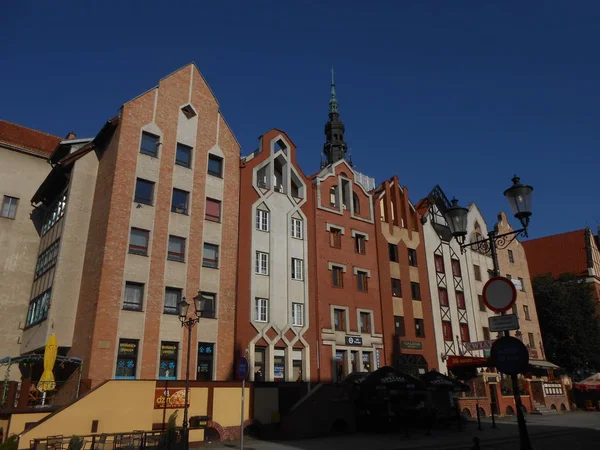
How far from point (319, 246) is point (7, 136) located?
77.9ft

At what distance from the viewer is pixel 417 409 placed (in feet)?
86.5

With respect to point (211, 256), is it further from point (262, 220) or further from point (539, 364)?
point (539, 364)

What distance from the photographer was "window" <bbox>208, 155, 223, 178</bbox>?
104 feet

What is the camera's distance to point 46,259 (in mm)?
29938

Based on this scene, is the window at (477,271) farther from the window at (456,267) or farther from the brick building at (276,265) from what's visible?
the brick building at (276,265)

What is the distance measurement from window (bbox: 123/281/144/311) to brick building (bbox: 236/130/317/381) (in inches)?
228

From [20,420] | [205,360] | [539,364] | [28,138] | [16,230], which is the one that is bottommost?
[20,420]

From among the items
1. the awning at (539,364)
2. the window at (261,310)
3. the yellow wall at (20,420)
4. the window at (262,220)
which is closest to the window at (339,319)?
the window at (261,310)

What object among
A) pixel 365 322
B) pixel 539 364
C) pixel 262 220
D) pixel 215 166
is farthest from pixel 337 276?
pixel 539 364

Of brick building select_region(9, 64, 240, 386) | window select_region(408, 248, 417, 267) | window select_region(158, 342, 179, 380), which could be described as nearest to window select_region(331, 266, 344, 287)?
window select_region(408, 248, 417, 267)

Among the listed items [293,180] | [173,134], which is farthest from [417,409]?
[173,134]

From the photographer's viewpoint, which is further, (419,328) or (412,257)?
(412,257)

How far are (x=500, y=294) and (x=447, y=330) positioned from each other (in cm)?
3234

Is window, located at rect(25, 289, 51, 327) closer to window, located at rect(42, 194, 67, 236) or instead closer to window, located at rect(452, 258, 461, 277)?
window, located at rect(42, 194, 67, 236)
